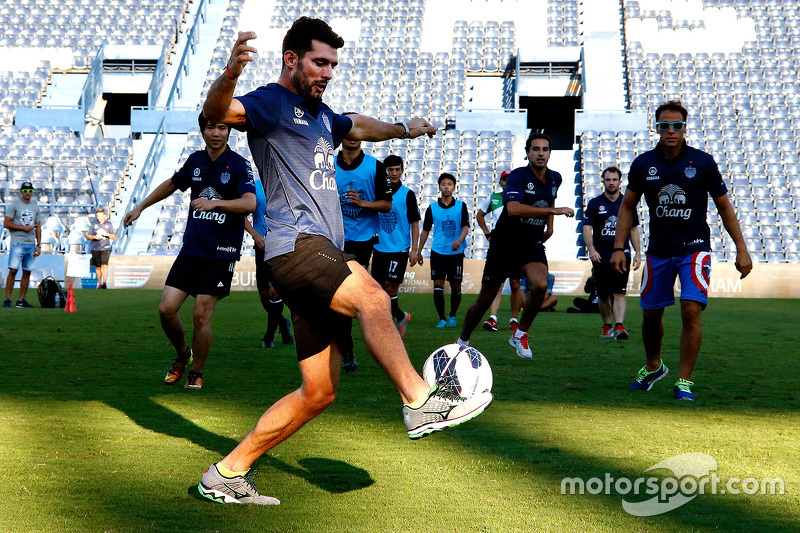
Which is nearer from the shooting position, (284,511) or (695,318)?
(284,511)

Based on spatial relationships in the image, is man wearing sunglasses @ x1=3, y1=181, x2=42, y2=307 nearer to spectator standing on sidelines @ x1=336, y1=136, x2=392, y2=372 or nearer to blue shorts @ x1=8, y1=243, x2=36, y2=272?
blue shorts @ x1=8, y1=243, x2=36, y2=272

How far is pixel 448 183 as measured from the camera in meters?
12.6

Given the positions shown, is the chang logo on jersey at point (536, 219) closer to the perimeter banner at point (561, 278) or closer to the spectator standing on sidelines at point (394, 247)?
the spectator standing on sidelines at point (394, 247)

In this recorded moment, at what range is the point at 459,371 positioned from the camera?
10.7ft

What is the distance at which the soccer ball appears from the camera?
124 inches

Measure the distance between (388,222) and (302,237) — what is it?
22.9 ft

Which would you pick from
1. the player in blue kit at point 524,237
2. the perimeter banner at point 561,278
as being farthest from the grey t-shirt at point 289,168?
the perimeter banner at point 561,278

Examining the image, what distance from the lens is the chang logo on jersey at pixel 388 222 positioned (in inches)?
403

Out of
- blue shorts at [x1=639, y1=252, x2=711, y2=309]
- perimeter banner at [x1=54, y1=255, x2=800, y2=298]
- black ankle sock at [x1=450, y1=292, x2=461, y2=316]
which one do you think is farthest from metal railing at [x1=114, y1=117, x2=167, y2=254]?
blue shorts at [x1=639, y1=252, x2=711, y2=309]

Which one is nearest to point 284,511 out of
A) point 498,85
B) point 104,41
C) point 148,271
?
point 148,271

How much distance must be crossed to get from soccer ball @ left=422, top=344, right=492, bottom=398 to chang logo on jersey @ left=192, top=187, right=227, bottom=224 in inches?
135

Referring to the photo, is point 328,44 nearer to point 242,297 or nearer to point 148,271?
point 242,297

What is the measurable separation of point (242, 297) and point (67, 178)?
12.8 metres

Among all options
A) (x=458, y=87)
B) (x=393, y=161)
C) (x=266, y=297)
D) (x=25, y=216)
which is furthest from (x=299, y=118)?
(x=458, y=87)
